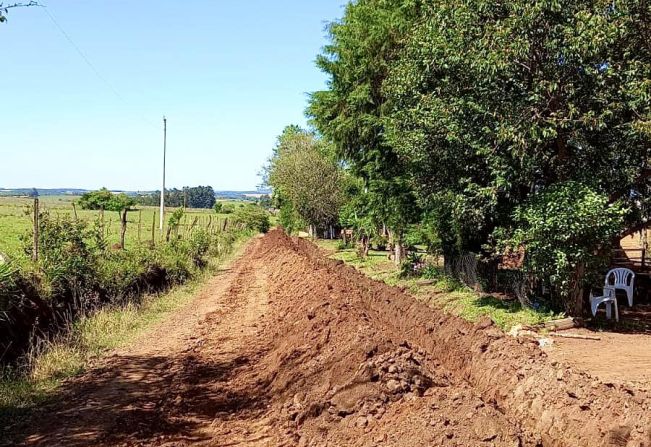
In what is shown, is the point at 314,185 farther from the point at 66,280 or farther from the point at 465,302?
the point at 66,280

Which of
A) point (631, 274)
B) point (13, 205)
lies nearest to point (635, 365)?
point (631, 274)

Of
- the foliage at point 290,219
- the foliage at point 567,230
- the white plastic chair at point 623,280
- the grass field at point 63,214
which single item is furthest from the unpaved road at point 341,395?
the foliage at point 290,219

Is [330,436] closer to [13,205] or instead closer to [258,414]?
[258,414]

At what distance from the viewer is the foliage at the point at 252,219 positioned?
211 feet

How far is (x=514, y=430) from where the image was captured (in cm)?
552

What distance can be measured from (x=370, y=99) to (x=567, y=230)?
10950 millimetres

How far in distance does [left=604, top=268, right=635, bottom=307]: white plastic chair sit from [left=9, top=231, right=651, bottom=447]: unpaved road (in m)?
5.90

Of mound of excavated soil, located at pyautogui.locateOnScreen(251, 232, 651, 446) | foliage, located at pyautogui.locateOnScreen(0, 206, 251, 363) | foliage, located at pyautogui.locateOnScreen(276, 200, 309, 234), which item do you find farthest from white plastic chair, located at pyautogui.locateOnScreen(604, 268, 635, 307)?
foliage, located at pyautogui.locateOnScreen(276, 200, 309, 234)

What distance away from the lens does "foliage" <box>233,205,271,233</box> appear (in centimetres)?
6431

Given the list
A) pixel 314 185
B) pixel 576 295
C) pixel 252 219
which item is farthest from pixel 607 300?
pixel 252 219

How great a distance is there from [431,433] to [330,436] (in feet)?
3.92

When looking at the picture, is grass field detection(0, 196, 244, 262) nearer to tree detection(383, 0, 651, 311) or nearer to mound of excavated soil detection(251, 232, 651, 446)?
mound of excavated soil detection(251, 232, 651, 446)

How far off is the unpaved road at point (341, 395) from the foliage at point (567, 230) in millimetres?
2243

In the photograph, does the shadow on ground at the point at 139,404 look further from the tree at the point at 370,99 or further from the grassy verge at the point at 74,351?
the tree at the point at 370,99
